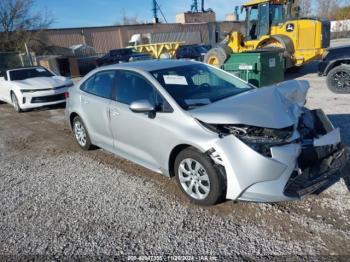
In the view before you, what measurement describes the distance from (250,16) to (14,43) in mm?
25359

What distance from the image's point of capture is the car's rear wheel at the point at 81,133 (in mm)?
5211

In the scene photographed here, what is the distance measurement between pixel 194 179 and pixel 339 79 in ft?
22.4

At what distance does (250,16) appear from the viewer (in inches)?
514

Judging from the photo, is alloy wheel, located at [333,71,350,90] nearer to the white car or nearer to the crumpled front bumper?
the crumpled front bumper

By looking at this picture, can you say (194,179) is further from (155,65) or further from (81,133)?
(81,133)

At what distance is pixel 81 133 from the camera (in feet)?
17.7

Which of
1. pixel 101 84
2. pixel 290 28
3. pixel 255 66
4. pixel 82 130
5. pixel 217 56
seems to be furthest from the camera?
pixel 217 56

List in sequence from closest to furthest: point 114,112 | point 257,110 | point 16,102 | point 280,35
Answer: point 257,110, point 114,112, point 16,102, point 280,35

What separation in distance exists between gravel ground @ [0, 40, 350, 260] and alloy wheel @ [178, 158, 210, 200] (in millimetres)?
170

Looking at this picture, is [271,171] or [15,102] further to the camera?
[15,102]

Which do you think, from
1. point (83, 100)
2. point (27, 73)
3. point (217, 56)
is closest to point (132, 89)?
point (83, 100)

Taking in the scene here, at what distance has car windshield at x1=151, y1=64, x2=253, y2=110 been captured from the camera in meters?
3.63

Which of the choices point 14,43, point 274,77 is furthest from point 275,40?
point 14,43

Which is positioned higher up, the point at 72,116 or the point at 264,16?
the point at 264,16
